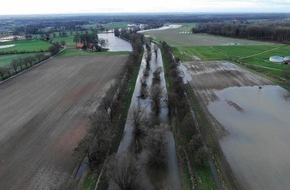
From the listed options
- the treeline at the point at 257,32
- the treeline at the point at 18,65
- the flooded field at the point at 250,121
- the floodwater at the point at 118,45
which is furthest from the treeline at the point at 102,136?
the treeline at the point at 257,32

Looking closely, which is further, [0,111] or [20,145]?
[0,111]

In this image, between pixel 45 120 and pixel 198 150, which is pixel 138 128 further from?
pixel 45 120

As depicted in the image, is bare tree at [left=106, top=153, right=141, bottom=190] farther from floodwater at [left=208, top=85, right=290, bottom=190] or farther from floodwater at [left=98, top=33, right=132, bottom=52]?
floodwater at [left=98, top=33, right=132, bottom=52]

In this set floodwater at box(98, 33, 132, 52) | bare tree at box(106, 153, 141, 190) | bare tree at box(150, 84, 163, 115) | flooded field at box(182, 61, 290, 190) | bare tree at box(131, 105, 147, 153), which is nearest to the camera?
bare tree at box(106, 153, 141, 190)

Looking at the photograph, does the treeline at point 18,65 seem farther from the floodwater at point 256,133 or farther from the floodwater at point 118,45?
the floodwater at point 256,133

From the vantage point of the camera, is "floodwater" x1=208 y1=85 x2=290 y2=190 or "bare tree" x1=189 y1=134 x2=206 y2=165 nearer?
"floodwater" x1=208 y1=85 x2=290 y2=190

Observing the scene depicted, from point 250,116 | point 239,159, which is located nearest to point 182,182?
point 239,159

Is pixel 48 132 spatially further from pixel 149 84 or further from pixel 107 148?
pixel 149 84

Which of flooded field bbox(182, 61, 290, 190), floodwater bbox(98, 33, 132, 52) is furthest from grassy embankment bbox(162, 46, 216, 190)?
floodwater bbox(98, 33, 132, 52)

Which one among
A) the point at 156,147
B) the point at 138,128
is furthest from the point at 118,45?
the point at 156,147
